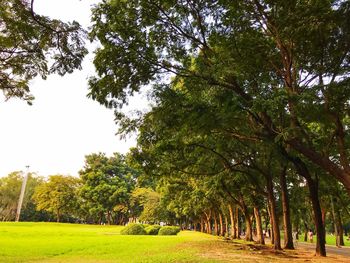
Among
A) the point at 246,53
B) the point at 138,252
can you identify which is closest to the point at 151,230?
the point at 138,252

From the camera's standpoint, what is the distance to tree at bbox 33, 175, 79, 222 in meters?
64.6

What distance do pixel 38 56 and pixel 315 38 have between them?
8.41 metres

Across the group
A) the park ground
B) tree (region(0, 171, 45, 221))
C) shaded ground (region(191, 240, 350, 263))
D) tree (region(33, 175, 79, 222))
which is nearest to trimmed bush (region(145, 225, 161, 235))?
the park ground

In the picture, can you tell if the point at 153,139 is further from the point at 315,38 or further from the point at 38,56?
the point at 315,38

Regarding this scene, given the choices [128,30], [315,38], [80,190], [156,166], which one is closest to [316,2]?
[315,38]

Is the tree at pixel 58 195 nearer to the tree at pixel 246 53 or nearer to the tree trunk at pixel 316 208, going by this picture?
the tree trunk at pixel 316 208

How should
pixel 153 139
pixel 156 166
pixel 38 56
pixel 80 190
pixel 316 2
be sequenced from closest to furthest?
pixel 316 2
pixel 38 56
pixel 153 139
pixel 156 166
pixel 80 190

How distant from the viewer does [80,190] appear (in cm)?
6731

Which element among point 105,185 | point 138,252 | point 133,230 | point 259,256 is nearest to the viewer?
point 259,256

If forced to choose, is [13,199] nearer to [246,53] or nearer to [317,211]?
[317,211]

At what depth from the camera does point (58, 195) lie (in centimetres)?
6462

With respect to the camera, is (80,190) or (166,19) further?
(80,190)

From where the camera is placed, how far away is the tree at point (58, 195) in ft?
212

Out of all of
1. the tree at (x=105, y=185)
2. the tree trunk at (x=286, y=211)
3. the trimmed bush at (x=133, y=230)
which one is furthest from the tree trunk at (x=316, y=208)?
the tree at (x=105, y=185)
